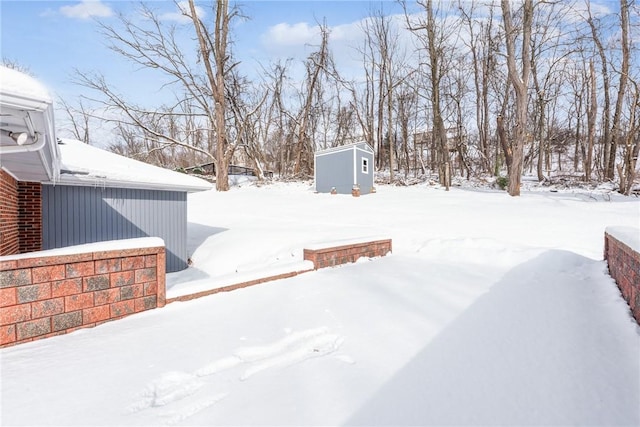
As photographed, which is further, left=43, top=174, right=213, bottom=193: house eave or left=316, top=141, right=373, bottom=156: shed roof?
left=316, top=141, right=373, bottom=156: shed roof

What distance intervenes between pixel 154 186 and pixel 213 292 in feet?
14.4

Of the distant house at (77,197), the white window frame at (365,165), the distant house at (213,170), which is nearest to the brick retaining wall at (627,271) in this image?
the distant house at (77,197)

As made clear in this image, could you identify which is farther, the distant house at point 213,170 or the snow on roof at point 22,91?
the distant house at point 213,170

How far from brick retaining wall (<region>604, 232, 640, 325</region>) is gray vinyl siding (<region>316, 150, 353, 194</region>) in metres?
13.6

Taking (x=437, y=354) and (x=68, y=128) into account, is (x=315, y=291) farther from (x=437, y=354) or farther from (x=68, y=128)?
(x=68, y=128)

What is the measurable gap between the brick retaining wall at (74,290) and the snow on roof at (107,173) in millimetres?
3661

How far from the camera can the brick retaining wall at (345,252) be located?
16.1 ft

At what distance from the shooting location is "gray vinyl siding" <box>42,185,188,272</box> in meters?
6.00

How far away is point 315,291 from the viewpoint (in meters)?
3.79

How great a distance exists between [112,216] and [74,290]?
4.73 m

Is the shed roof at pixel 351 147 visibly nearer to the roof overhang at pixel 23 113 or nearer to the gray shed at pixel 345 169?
the gray shed at pixel 345 169

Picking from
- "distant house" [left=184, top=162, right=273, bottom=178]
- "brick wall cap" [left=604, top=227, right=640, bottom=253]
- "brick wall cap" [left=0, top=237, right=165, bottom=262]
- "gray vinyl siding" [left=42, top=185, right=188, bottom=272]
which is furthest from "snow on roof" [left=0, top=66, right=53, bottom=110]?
"distant house" [left=184, top=162, right=273, bottom=178]

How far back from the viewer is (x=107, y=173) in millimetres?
6230

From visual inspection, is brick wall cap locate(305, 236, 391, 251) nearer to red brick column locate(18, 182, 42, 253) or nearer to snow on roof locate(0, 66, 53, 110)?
snow on roof locate(0, 66, 53, 110)
